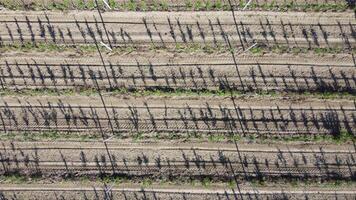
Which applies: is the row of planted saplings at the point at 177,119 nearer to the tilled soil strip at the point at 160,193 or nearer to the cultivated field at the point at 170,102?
the cultivated field at the point at 170,102

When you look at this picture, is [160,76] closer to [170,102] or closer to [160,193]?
[170,102]

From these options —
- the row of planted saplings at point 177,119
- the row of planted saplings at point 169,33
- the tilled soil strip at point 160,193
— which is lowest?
the tilled soil strip at point 160,193

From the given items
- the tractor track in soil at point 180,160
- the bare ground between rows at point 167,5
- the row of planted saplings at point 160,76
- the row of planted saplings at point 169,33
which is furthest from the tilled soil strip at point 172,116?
the bare ground between rows at point 167,5

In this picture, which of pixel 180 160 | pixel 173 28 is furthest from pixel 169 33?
pixel 180 160

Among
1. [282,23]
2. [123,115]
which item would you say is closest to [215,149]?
[123,115]

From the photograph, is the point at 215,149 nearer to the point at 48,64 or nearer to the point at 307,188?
the point at 307,188

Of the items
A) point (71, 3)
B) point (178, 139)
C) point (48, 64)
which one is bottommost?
point (178, 139)
